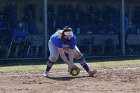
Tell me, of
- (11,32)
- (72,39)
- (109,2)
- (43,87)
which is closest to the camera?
(43,87)

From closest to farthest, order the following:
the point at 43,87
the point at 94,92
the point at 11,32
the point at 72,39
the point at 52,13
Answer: the point at 94,92, the point at 43,87, the point at 72,39, the point at 11,32, the point at 52,13

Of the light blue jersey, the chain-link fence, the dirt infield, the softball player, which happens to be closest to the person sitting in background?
the chain-link fence

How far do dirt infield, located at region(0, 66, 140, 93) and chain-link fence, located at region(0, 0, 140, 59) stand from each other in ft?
16.9

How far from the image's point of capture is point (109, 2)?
23281 mm

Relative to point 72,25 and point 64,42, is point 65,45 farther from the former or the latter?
point 72,25

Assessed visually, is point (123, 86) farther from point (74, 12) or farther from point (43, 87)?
point (74, 12)

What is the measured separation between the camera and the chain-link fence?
63.7 ft

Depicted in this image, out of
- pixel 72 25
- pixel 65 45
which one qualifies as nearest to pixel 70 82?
pixel 65 45

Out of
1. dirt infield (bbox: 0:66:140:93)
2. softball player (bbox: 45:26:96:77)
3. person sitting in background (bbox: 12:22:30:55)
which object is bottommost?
person sitting in background (bbox: 12:22:30:55)

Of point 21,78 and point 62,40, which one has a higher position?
point 62,40

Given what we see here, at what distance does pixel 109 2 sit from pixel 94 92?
45.3ft

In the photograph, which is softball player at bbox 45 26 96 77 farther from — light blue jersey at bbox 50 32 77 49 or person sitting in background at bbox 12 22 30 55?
person sitting in background at bbox 12 22 30 55

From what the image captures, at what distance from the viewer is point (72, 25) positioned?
21.7m

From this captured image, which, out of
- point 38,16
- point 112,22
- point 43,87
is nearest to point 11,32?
point 38,16
